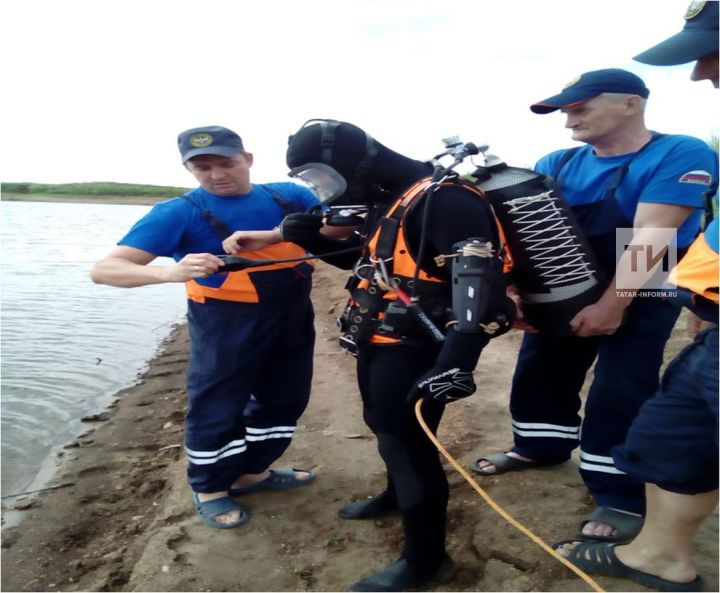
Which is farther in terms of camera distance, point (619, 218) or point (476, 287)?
point (619, 218)

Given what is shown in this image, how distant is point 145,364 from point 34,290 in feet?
23.0

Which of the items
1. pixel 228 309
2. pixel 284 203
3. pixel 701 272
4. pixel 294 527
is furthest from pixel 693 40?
pixel 294 527

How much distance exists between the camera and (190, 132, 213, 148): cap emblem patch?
358cm

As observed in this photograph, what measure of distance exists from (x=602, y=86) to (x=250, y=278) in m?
2.14

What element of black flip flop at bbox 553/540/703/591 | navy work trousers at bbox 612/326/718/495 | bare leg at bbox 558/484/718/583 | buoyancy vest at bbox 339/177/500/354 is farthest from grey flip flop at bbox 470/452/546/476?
buoyancy vest at bbox 339/177/500/354

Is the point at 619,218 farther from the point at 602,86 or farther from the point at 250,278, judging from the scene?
the point at 250,278

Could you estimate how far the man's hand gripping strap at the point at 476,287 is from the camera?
8.39ft

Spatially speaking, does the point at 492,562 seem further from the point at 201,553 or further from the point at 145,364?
the point at 145,364

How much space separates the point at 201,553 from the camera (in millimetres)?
3621

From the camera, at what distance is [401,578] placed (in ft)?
9.76

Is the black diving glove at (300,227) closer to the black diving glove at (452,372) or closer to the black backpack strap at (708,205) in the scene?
the black diving glove at (452,372)

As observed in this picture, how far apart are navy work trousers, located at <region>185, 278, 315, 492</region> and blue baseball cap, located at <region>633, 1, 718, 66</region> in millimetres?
2368

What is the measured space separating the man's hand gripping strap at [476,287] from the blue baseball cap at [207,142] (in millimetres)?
1648

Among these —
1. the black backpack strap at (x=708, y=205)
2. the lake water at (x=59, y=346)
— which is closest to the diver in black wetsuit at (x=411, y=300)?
the black backpack strap at (x=708, y=205)
